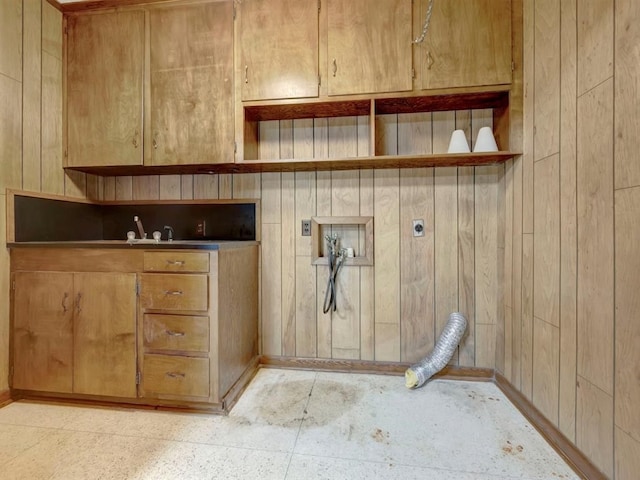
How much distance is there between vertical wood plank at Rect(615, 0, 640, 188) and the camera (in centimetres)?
102

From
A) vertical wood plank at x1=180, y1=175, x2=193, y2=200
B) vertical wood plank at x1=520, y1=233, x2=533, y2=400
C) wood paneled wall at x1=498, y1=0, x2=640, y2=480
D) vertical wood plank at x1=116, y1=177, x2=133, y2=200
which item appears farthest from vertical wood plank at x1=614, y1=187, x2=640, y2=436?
vertical wood plank at x1=116, y1=177, x2=133, y2=200

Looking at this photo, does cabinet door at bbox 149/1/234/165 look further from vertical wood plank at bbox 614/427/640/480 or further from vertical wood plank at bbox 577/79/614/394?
vertical wood plank at bbox 614/427/640/480

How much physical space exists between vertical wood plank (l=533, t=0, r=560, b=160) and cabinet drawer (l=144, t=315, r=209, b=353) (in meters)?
1.95

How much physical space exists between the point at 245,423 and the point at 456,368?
141cm

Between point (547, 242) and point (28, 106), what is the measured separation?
302 centimetres

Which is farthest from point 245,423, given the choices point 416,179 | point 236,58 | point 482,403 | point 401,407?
point 236,58

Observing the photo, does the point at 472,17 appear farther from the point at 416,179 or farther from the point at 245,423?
the point at 245,423

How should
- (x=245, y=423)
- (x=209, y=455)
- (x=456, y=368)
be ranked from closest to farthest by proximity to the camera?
1. (x=209, y=455)
2. (x=245, y=423)
3. (x=456, y=368)

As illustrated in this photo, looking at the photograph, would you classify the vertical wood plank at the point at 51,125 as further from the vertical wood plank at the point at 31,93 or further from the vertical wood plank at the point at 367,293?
the vertical wood plank at the point at 367,293

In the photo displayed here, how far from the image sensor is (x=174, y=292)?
5.42 ft

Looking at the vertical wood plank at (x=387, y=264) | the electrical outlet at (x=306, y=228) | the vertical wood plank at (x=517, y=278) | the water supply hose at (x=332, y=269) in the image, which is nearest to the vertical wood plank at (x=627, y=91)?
the vertical wood plank at (x=517, y=278)

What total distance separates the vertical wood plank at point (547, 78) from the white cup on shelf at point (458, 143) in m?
0.38

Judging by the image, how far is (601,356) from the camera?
1163 millimetres

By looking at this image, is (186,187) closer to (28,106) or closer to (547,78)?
(28,106)
